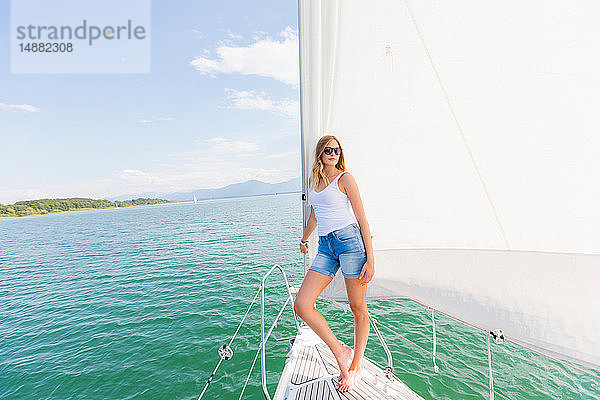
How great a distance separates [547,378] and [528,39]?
4185 millimetres

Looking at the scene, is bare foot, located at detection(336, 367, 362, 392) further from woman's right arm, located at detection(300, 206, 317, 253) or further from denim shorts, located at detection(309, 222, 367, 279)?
woman's right arm, located at detection(300, 206, 317, 253)

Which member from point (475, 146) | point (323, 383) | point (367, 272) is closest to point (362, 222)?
point (367, 272)

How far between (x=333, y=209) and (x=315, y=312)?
742 mm

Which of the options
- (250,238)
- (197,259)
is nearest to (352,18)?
(197,259)

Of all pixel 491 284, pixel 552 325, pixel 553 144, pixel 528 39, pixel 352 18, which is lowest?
pixel 552 325

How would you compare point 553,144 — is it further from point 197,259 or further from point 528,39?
point 197,259

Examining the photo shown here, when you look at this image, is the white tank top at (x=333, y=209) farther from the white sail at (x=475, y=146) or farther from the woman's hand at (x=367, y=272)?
the white sail at (x=475, y=146)

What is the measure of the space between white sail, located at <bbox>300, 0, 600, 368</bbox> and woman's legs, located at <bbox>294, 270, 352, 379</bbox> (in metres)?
0.24

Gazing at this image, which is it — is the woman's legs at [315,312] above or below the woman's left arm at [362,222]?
below

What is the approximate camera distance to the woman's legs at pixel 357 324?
1.89 m

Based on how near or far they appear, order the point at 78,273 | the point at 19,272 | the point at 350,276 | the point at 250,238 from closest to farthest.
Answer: the point at 350,276 → the point at 78,273 → the point at 19,272 → the point at 250,238

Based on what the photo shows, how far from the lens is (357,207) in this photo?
6.14 ft

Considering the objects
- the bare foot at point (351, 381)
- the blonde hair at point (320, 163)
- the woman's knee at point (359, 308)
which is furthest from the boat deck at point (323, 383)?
the blonde hair at point (320, 163)

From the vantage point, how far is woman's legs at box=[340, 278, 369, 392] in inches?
74.3
